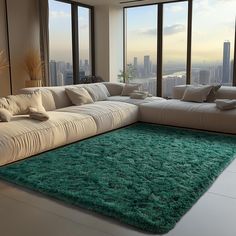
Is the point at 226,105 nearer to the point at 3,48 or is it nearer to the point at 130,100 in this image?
the point at 130,100

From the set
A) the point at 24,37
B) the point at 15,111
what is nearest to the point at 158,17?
the point at 24,37

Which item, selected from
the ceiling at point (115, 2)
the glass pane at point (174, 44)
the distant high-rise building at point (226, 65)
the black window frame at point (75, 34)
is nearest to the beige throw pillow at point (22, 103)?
the black window frame at point (75, 34)

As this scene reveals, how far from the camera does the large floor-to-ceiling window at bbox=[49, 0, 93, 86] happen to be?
672cm

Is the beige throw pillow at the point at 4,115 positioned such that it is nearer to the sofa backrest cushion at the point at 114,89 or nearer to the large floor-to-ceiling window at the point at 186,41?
the sofa backrest cushion at the point at 114,89

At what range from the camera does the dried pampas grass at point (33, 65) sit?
6027 millimetres

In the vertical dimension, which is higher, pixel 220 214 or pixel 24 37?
pixel 24 37

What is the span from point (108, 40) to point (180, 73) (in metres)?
1.93

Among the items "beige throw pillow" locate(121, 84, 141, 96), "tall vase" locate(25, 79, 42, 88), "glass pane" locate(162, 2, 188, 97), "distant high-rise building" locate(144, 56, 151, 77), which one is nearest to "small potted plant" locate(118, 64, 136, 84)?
"distant high-rise building" locate(144, 56, 151, 77)

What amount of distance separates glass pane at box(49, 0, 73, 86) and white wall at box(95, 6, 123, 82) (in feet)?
2.77

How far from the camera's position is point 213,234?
1896 mm

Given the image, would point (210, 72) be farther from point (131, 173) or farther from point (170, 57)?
point (131, 173)

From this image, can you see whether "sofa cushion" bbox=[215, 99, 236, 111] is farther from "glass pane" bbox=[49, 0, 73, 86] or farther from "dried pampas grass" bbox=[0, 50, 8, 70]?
"dried pampas grass" bbox=[0, 50, 8, 70]

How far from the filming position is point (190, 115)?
4.64m

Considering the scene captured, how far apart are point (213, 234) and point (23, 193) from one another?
149 cm
